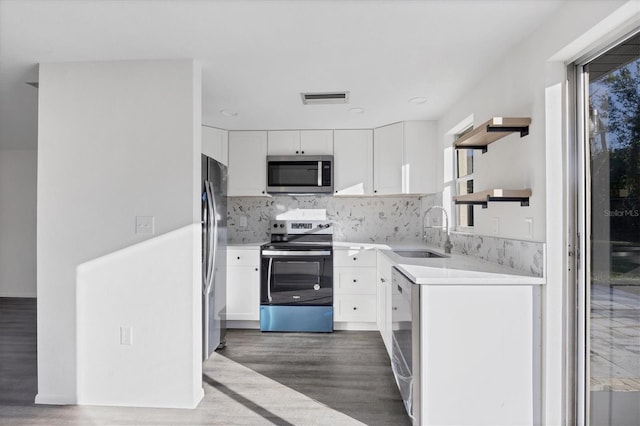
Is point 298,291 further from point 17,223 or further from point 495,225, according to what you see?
point 17,223

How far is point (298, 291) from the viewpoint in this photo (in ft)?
11.3

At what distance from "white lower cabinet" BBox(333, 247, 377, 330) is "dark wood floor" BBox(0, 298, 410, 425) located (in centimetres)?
18

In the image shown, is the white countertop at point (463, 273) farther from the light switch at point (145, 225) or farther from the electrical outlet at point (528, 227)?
the light switch at point (145, 225)

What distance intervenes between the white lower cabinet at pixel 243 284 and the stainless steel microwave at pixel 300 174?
764 mm

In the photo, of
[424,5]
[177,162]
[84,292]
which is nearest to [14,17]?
[177,162]

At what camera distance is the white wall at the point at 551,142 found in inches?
57.3

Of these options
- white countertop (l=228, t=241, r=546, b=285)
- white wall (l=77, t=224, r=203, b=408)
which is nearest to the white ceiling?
white wall (l=77, t=224, r=203, b=408)

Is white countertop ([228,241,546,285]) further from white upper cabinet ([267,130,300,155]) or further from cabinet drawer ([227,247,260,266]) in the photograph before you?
white upper cabinet ([267,130,300,155])

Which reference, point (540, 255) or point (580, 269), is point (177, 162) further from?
point (580, 269)

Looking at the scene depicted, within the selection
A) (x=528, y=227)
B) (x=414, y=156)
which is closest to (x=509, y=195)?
(x=528, y=227)

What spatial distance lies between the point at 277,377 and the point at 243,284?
122cm

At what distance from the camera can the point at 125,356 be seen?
6.95 feet

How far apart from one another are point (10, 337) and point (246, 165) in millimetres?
2835

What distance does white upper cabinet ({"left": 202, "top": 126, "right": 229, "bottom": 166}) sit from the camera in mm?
3625
